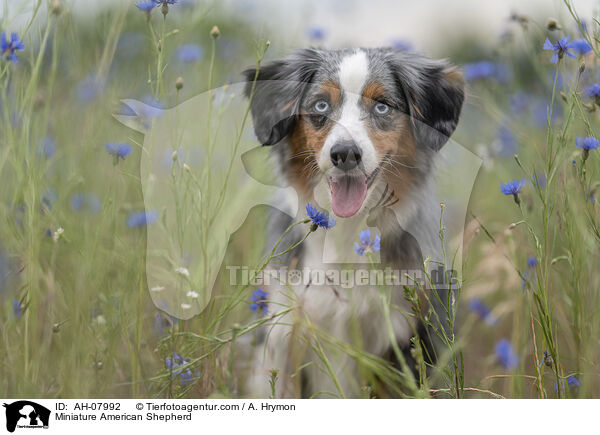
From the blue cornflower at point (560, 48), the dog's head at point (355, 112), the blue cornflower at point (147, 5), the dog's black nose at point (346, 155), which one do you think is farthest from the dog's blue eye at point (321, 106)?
the blue cornflower at point (560, 48)

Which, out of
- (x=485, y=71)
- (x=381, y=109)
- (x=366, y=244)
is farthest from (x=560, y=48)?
(x=366, y=244)

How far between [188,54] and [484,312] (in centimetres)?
122

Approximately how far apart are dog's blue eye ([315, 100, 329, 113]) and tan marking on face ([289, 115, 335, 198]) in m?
0.04

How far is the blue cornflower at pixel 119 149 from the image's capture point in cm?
163

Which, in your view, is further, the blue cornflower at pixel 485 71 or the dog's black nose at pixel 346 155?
Answer: the blue cornflower at pixel 485 71

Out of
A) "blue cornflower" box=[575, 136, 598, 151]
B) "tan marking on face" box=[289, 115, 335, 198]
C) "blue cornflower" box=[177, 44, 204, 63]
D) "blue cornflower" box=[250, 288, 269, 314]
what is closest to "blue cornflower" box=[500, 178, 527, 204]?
"blue cornflower" box=[575, 136, 598, 151]

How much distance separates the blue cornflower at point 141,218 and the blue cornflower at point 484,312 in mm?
1015

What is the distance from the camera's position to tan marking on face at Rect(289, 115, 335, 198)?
5.43 ft

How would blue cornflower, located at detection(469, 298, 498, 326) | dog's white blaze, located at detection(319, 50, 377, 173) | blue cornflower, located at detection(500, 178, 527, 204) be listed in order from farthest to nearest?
blue cornflower, located at detection(469, 298, 498, 326) → dog's white blaze, located at detection(319, 50, 377, 173) → blue cornflower, located at detection(500, 178, 527, 204)

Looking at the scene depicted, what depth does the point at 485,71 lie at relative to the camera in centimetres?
177

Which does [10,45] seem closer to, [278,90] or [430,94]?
[278,90]
